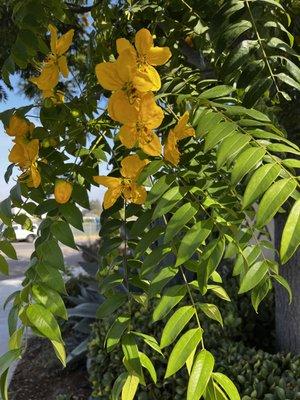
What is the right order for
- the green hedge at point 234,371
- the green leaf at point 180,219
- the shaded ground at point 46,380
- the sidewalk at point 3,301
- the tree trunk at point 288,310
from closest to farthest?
the green leaf at point 180,219 < the green hedge at point 234,371 < the tree trunk at point 288,310 < the shaded ground at point 46,380 < the sidewalk at point 3,301

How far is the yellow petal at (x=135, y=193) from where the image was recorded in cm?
80

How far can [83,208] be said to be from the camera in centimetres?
87

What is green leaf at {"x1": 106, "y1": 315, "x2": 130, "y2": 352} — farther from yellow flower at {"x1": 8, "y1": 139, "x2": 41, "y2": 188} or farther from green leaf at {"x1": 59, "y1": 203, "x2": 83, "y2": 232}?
yellow flower at {"x1": 8, "y1": 139, "x2": 41, "y2": 188}

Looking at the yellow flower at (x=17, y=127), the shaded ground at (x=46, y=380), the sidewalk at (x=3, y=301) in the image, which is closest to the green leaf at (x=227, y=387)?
the yellow flower at (x=17, y=127)

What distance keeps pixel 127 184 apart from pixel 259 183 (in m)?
0.25

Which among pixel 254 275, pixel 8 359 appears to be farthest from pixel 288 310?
pixel 8 359

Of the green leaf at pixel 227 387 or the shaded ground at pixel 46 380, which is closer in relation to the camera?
the green leaf at pixel 227 387

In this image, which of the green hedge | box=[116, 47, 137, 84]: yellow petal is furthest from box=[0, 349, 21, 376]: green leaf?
the green hedge

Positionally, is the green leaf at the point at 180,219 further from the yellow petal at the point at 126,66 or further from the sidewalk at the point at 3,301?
A: the sidewalk at the point at 3,301

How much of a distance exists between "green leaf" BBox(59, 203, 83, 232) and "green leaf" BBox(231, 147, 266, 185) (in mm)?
274

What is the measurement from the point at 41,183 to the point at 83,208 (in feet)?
0.37

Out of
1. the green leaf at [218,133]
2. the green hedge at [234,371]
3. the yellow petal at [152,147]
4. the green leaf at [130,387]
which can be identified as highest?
the yellow petal at [152,147]

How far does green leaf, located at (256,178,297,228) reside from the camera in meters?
0.59

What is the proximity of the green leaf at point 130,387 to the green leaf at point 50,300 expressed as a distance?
0.50 ft
